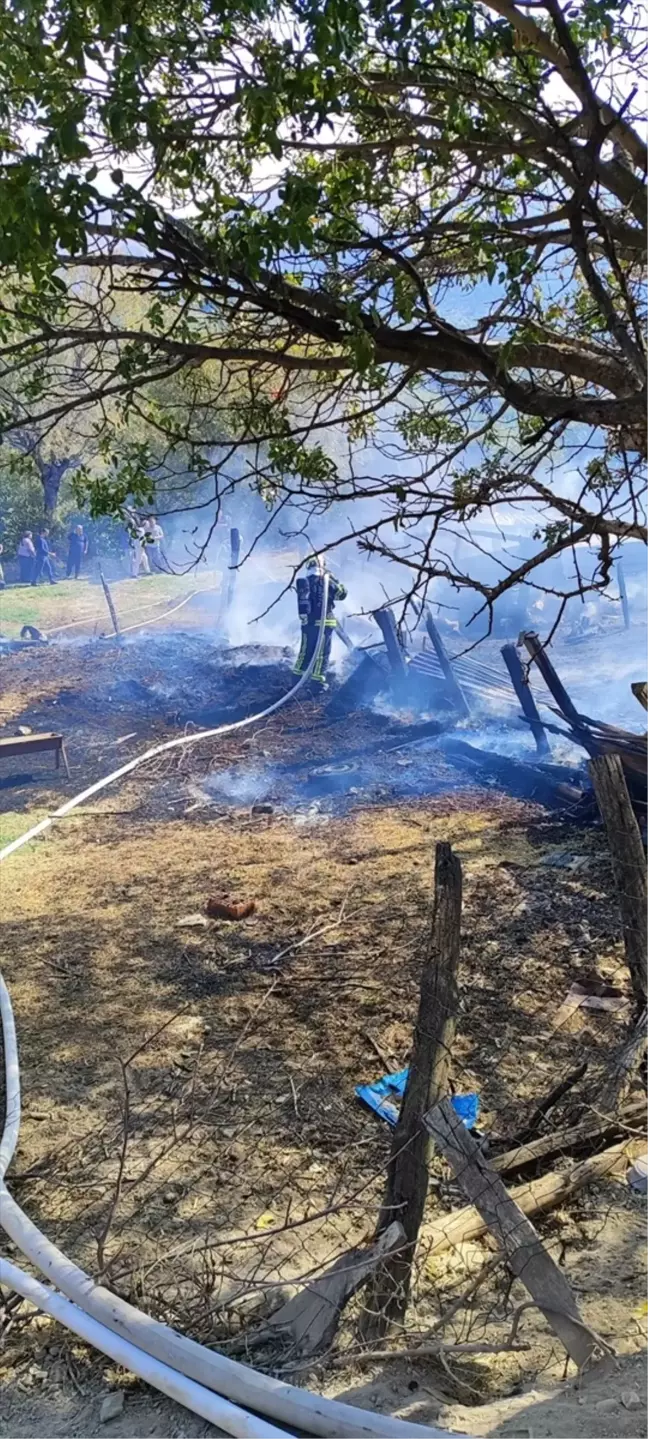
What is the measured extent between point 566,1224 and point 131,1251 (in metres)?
1.60

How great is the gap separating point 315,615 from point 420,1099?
450 inches

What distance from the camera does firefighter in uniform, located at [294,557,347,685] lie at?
14039 mm

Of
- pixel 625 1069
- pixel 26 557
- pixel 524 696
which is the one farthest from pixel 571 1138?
pixel 26 557

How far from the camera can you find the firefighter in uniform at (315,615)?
46.1 feet

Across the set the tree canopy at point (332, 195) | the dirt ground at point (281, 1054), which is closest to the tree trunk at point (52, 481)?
the dirt ground at point (281, 1054)

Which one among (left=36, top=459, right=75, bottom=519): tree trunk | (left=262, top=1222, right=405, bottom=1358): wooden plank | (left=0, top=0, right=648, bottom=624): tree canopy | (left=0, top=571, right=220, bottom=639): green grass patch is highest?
(left=36, top=459, right=75, bottom=519): tree trunk

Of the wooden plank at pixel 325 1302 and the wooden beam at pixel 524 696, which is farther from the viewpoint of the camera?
the wooden beam at pixel 524 696

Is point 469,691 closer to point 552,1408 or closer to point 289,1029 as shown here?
point 289,1029

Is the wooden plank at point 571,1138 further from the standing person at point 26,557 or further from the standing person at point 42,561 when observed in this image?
the standing person at point 42,561

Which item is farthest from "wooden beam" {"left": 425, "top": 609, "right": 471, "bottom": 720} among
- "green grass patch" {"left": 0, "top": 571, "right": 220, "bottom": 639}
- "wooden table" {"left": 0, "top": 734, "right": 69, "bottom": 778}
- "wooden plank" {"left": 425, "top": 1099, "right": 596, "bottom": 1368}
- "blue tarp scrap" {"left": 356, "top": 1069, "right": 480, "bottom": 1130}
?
"wooden plank" {"left": 425, "top": 1099, "right": 596, "bottom": 1368}

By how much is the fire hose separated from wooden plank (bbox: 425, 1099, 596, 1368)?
59 cm

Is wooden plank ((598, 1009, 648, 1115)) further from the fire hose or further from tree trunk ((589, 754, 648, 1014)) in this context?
the fire hose

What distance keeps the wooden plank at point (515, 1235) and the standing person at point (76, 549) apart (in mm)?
26084

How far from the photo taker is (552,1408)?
100 inches
